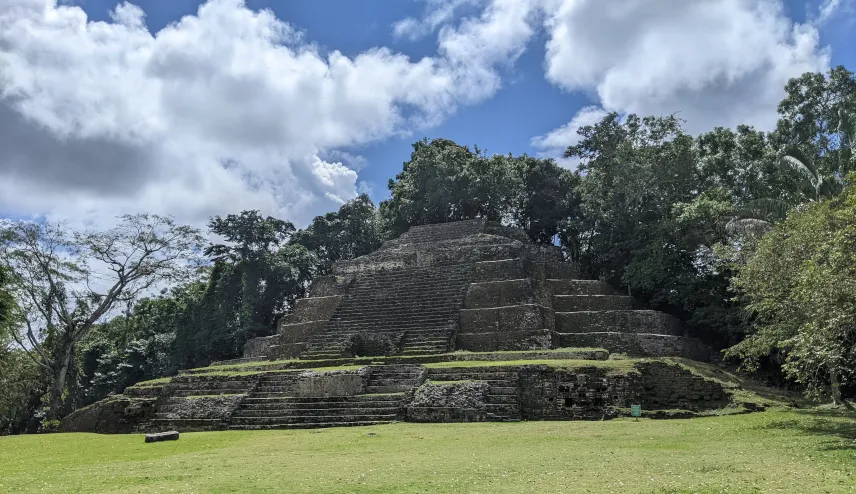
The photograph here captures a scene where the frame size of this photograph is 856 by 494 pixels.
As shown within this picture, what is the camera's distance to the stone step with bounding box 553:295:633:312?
69.9 feet

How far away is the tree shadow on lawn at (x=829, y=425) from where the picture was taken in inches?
339

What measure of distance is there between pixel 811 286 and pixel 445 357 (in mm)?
10444

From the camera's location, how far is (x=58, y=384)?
78.7 feet

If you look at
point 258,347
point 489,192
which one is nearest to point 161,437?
point 258,347

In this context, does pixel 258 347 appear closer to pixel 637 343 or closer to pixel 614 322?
pixel 614 322

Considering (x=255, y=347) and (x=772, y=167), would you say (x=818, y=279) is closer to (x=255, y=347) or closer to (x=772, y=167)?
(x=772, y=167)

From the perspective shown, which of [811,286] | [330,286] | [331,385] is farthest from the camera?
[330,286]

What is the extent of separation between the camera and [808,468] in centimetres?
683

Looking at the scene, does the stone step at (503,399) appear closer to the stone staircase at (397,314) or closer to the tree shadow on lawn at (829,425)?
the tree shadow on lawn at (829,425)

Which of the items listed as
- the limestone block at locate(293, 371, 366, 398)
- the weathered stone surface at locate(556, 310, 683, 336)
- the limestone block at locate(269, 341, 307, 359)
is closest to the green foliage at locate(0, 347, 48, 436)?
the limestone block at locate(269, 341, 307, 359)

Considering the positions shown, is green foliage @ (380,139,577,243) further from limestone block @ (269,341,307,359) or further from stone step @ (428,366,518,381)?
stone step @ (428,366,518,381)

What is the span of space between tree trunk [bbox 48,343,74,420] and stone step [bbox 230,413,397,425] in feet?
42.3

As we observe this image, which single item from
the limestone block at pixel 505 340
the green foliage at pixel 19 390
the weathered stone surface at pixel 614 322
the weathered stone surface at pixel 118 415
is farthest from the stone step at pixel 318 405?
the green foliage at pixel 19 390

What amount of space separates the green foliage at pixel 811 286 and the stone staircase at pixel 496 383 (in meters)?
5.01
